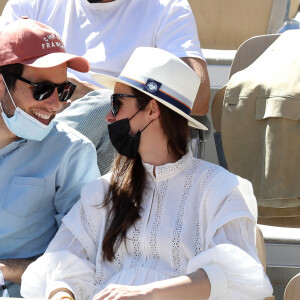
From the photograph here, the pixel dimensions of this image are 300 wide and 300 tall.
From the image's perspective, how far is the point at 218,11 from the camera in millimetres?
5270

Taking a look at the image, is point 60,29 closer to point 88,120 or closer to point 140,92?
point 88,120

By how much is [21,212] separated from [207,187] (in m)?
0.76

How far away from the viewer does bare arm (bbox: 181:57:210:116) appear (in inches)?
149

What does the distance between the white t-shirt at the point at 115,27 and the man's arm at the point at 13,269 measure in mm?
1250

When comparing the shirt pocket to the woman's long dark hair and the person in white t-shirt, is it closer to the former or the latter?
the woman's long dark hair

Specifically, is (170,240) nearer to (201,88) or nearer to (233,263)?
(233,263)

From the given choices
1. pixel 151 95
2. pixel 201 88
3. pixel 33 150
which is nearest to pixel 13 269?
pixel 33 150

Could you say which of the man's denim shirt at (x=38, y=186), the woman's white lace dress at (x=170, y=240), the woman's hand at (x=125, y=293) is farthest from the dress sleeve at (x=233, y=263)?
the man's denim shirt at (x=38, y=186)

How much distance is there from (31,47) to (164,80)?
1.96 feet

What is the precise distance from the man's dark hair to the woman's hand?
Answer: 978 mm

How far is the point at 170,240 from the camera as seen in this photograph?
2615mm

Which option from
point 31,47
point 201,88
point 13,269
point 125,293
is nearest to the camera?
point 125,293

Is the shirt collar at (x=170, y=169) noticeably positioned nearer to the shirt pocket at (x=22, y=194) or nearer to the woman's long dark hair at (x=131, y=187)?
the woman's long dark hair at (x=131, y=187)

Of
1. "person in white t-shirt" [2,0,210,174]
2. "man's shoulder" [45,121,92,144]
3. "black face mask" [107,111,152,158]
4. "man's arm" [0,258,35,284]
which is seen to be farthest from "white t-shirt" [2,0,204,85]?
"man's arm" [0,258,35,284]
